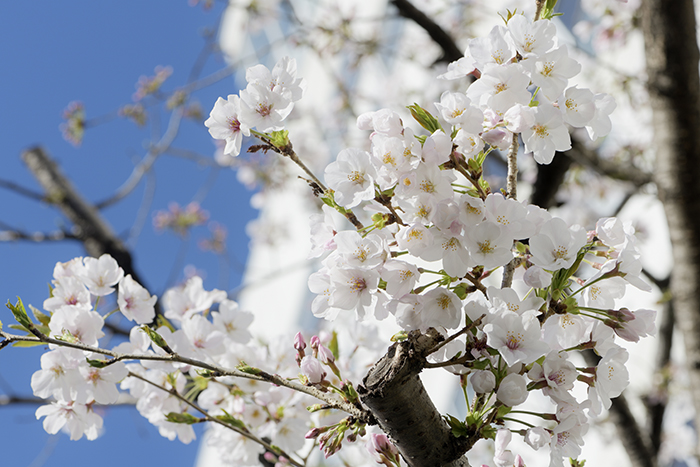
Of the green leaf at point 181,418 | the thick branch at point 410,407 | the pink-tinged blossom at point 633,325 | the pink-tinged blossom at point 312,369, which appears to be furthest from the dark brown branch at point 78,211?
the pink-tinged blossom at point 633,325

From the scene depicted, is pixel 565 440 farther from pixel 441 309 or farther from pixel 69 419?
pixel 69 419

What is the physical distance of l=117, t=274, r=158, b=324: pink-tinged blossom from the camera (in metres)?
0.90

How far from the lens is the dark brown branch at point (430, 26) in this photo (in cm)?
179

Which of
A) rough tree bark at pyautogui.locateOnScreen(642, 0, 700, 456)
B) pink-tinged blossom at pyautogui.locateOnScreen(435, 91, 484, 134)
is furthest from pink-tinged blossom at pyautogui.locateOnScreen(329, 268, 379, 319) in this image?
rough tree bark at pyautogui.locateOnScreen(642, 0, 700, 456)

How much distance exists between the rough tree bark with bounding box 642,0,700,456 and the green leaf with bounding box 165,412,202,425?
5.80 feet

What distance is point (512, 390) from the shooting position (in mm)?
613

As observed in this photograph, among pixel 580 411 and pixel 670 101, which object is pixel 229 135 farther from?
pixel 670 101

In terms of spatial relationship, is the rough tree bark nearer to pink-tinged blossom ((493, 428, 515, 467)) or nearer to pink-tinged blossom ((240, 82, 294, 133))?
pink-tinged blossom ((493, 428, 515, 467))

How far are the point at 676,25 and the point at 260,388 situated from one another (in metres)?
1.78

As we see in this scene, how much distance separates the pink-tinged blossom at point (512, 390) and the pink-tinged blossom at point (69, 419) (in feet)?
2.37

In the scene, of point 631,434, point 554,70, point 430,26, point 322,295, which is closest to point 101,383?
point 322,295

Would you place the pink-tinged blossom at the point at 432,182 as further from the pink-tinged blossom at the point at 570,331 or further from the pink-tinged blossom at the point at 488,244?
the pink-tinged blossom at the point at 570,331

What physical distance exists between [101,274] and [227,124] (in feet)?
1.27

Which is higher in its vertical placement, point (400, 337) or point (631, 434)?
point (400, 337)
